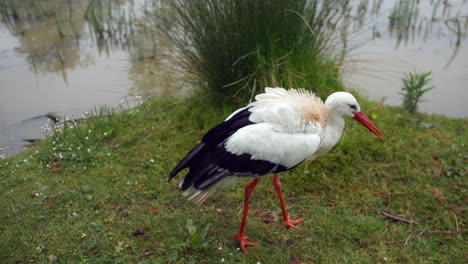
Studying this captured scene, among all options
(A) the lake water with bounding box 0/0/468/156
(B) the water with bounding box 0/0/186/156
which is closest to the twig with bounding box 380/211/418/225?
(A) the lake water with bounding box 0/0/468/156

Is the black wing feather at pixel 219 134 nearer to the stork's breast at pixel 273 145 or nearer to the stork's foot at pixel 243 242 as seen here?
the stork's breast at pixel 273 145

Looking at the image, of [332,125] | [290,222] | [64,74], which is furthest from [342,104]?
[64,74]

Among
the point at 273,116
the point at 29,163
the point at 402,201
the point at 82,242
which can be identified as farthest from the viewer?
the point at 29,163

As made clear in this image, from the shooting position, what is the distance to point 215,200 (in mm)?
3504

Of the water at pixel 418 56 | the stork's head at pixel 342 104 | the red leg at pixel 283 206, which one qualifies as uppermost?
the stork's head at pixel 342 104

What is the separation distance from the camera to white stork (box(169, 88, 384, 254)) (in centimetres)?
268

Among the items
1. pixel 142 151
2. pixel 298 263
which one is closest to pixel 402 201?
pixel 298 263

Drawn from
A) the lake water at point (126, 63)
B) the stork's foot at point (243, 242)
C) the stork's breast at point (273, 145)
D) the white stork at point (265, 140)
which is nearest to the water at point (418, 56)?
the lake water at point (126, 63)

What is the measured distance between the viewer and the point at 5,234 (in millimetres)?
3062

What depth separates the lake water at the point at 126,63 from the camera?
521cm

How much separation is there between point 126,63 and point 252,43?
3522 millimetres

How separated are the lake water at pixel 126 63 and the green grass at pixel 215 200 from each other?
74 cm

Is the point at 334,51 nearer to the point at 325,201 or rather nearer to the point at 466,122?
the point at 466,122

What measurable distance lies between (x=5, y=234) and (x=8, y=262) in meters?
0.35
